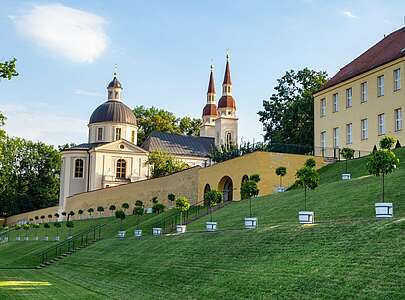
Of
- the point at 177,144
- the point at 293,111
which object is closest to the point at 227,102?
the point at 177,144

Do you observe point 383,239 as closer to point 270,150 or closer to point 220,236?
point 220,236

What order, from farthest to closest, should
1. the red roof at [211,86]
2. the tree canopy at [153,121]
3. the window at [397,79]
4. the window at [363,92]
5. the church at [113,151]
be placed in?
the red roof at [211,86], the tree canopy at [153,121], the church at [113,151], the window at [363,92], the window at [397,79]

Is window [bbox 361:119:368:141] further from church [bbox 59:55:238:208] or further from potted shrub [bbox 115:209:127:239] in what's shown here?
church [bbox 59:55:238:208]

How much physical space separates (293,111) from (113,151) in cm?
2653

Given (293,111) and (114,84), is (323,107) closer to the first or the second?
(293,111)

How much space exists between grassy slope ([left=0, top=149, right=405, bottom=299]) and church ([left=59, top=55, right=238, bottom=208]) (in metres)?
40.5

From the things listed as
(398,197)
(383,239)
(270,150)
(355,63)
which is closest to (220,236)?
(398,197)

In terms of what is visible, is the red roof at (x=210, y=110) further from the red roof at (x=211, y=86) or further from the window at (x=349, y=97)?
the window at (x=349, y=97)

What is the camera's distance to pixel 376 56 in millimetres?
39969

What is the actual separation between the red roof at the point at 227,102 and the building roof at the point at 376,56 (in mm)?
45622

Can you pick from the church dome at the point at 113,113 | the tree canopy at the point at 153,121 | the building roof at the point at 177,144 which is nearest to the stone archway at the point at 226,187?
the church dome at the point at 113,113

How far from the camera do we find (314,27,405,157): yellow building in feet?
119

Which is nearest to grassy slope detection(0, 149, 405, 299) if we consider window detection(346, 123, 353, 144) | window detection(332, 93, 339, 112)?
window detection(346, 123, 353, 144)

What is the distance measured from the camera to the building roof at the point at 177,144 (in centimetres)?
7675
